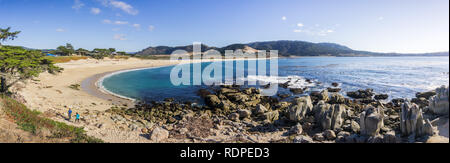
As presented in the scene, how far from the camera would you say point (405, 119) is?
10.3 m

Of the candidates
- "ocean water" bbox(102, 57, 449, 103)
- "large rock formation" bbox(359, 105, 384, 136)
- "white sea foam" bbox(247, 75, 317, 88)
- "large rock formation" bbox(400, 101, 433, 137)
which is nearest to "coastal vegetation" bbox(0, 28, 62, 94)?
"ocean water" bbox(102, 57, 449, 103)

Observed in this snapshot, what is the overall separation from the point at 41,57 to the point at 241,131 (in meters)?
21.6

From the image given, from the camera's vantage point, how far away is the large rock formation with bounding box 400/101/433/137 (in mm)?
9477

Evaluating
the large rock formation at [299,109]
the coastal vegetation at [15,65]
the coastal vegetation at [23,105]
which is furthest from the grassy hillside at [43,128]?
the large rock formation at [299,109]

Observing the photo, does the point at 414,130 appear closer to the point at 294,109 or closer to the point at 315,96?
the point at 294,109

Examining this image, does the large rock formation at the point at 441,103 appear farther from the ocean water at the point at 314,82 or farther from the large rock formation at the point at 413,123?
the ocean water at the point at 314,82

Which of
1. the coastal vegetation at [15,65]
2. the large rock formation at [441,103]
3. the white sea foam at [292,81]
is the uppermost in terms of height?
the coastal vegetation at [15,65]

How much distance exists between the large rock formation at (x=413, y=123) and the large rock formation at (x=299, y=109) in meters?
5.86

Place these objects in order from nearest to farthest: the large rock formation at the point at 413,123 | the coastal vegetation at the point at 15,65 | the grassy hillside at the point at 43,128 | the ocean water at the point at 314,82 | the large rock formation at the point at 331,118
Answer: the grassy hillside at the point at 43,128 < the large rock formation at the point at 413,123 < the large rock formation at the point at 331,118 < the coastal vegetation at the point at 15,65 < the ocean water at the point at 314,82

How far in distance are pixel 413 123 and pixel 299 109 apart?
6.52 m

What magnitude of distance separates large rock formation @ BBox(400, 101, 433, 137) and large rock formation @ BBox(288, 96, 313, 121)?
5.86 m

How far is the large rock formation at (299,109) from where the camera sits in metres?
14.9

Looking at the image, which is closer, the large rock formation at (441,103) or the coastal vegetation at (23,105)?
the coastal vegetation at (23,105)

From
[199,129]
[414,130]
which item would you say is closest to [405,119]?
[414,130]
